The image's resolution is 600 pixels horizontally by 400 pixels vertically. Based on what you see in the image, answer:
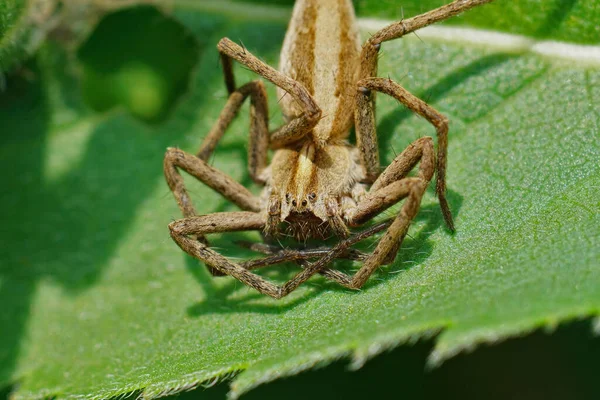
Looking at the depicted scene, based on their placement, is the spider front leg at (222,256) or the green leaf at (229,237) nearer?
the green leaf at (229,237)

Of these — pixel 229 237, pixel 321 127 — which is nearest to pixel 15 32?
pixel 229 237

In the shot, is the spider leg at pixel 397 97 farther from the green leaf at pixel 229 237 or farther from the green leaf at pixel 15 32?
the green leaf at pixel 15 32

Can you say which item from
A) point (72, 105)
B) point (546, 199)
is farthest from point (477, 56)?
point (72, 105)

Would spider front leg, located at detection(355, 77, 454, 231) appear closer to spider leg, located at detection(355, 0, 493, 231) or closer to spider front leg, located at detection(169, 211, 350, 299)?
spider leg, located at detection(355, 0, 493, 231)

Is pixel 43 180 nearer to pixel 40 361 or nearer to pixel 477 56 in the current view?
pixel 40 361

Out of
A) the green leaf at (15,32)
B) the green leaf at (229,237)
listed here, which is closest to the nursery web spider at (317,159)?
the green leaf at (229,237)

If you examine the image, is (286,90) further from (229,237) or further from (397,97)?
(229,237)
